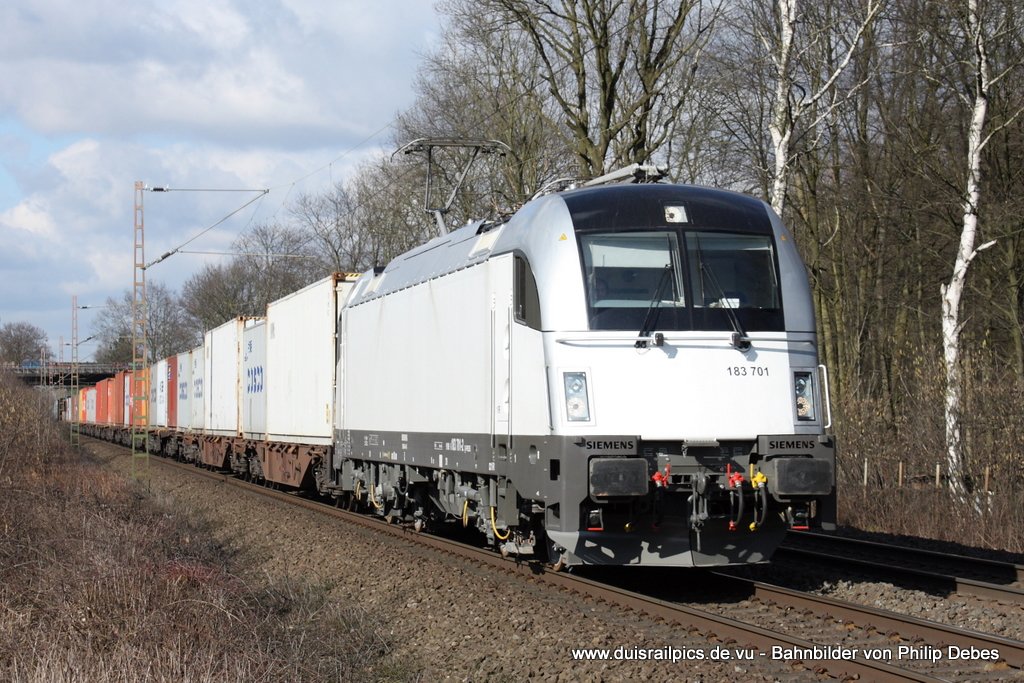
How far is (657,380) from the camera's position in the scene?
930cm

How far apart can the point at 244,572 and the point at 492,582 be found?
364 cm

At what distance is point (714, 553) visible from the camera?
9609 mm

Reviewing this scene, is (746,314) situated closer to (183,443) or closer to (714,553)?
(714,553)

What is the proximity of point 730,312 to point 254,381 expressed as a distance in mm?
16389

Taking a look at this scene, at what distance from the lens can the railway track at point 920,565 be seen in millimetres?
9727

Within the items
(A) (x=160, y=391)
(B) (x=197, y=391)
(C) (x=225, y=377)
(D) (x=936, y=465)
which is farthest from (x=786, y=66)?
(A) (x=160, y=391)

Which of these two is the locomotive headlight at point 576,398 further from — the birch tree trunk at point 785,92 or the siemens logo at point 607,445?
the birch tree trunk at point 785,92

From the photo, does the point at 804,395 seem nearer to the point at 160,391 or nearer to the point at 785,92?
the point at 785,92

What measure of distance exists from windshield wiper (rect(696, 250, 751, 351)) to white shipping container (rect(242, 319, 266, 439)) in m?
14.8

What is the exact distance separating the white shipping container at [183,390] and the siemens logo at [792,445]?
2645cm

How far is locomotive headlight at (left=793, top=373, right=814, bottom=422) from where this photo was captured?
378 inches

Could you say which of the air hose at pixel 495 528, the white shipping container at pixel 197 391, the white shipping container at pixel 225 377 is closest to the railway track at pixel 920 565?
the air hose at pixel 495 528

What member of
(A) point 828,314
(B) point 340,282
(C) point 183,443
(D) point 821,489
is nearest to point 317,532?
(B) point 340,282

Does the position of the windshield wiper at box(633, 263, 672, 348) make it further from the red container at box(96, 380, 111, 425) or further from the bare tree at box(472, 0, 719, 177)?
the red container at box(96, 380, 111, 425)
